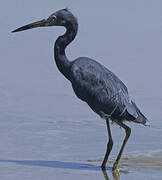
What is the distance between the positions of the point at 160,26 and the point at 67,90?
582cm

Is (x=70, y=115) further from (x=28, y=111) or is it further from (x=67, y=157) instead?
(x=67, y=157)

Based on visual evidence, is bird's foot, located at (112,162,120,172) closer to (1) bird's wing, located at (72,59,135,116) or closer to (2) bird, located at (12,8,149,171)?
(2) bird, located at (12,8,149,171)

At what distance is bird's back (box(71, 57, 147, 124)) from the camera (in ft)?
29.3

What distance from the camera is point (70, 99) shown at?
12195mm

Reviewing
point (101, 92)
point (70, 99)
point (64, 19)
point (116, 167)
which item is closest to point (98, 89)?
point (101, 92)

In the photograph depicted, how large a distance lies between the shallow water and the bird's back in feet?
2.06

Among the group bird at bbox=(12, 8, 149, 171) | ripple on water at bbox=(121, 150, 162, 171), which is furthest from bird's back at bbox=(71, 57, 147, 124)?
ripple on water at bbox=(121, 150, 162, 171)

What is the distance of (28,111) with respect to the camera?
11.3m

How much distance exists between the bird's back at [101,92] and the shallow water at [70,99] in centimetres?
63

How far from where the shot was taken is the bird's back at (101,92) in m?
8.93

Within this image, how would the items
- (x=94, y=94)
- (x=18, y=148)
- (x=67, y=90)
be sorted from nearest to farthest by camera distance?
(x=94, y=94)
(x=18, y=148)
(x=67, y=90)

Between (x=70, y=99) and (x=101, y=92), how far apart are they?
321 cm

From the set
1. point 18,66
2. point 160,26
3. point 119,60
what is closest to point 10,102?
point 18,66

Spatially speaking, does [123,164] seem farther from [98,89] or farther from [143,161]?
[98,89]
